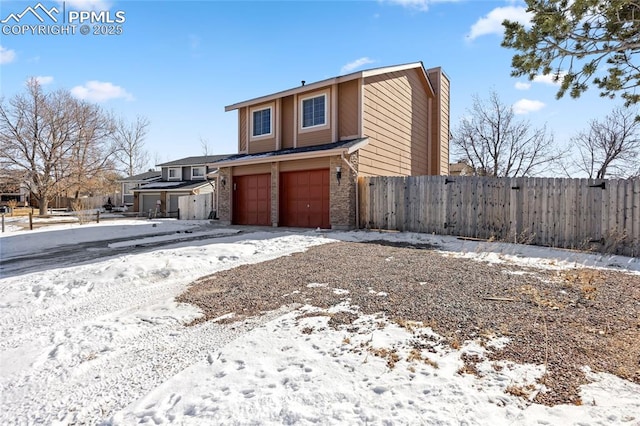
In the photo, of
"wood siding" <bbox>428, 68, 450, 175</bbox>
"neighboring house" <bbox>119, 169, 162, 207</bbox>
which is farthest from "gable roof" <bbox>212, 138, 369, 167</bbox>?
"neighboring house" <bbox>119, 169, 162, 207</bbox>

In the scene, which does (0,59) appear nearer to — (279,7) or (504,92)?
(279,7)

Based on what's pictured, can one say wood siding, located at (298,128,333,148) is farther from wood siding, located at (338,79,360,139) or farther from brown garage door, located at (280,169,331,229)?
brown garage door, located at (280,169,331,229)

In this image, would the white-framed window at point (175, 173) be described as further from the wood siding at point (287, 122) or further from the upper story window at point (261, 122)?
the wood siding at point (287, 122)

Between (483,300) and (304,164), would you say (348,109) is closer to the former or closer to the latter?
(304,164)

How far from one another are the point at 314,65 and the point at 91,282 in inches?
483

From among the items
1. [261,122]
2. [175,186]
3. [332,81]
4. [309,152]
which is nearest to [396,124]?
[332,81]

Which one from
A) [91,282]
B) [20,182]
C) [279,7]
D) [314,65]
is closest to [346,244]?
[91,282]

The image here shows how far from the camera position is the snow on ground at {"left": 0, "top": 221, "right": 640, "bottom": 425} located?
2.05 metres

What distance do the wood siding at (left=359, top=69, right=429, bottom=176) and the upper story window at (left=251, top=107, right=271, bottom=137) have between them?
490 cm

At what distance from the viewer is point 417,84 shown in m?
15.7

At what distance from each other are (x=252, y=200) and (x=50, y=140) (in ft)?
65.8

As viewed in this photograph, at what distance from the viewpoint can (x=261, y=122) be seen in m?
15.2

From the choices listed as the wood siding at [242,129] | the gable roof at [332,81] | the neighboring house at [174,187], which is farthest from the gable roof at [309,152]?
the neighboring house at [174,187]

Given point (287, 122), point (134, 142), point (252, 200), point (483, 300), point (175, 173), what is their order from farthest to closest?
point (134, 142) → point (175, 173) → point (252, 200) → point (287, 122) → point (483, 300)
